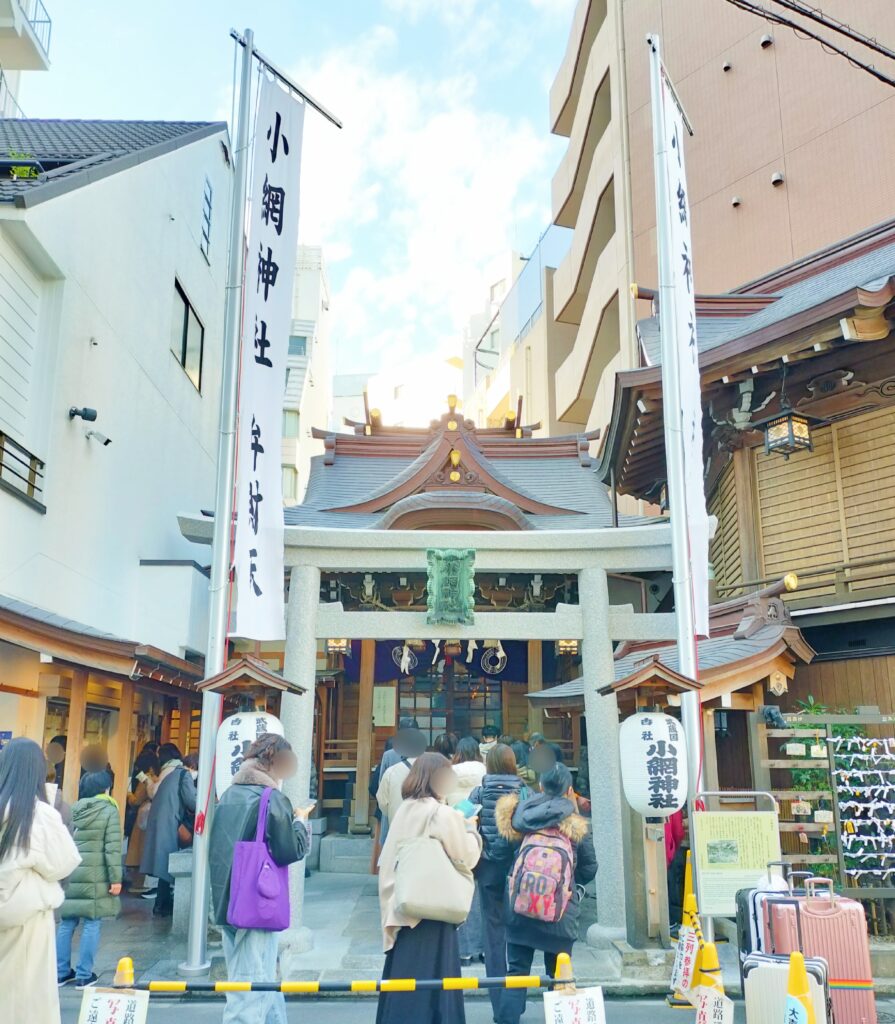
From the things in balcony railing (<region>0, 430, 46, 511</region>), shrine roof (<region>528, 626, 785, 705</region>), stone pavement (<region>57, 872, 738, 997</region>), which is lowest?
stone pavement (<region>57, 872, 738, 997</region>)

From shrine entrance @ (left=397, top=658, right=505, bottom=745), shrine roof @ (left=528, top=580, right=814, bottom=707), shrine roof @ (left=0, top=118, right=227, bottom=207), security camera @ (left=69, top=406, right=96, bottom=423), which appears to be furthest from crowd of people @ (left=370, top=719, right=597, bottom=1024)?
shrine entrance @ (left=397, top=658, right=505, bottom=745)

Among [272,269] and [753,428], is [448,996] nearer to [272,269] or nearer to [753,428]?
[272,269]

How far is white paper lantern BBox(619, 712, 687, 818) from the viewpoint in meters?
7.52

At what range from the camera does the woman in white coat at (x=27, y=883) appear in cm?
438

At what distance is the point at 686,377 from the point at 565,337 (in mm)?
24378

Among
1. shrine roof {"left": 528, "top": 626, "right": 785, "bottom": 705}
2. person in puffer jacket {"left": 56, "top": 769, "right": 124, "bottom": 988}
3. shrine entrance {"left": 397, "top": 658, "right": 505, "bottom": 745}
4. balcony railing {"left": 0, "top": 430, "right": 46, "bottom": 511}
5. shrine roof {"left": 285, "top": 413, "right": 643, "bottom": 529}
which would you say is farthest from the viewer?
shrine entrance {"left": 397, "top": 658, "right": 505, "bottom": 745}

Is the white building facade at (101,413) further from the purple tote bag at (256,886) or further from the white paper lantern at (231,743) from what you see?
the purple tote bag at (256,886)

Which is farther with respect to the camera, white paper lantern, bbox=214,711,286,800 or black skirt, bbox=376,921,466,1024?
white paper lantern, bbox=214,711,286,800

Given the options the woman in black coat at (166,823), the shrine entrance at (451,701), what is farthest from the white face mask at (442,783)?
the shrine entrance at (451,701)

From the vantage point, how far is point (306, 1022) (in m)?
6.68

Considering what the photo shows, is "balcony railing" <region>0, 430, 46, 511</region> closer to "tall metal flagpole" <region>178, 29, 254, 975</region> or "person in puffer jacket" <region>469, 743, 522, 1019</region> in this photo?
"tall metal flagpole" <region>178, 29, 254, 975</region>

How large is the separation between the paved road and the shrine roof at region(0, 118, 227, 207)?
8483 millimetres

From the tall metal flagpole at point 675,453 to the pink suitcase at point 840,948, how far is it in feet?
6.44

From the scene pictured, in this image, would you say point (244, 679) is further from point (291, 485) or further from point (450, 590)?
point (291, 485)
